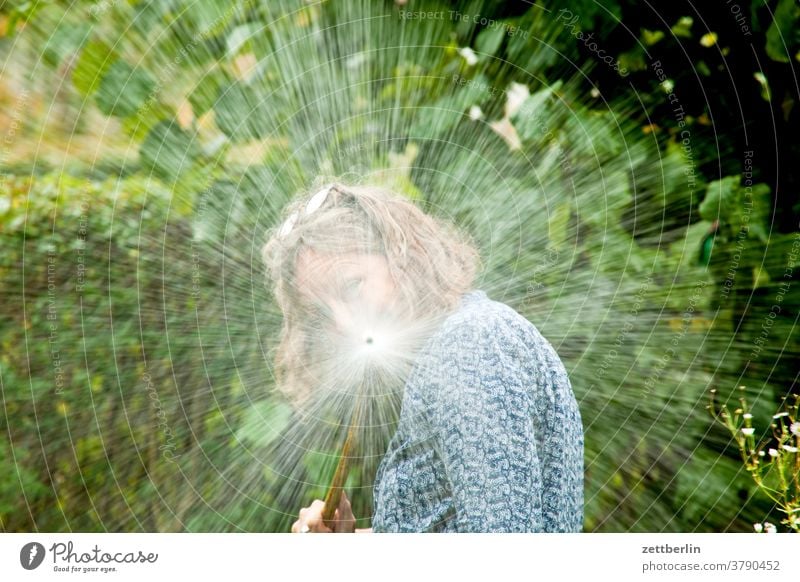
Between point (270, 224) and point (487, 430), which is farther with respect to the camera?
point (270, 224)

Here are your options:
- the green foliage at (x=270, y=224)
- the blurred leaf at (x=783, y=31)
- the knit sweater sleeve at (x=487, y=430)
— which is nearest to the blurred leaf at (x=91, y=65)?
the green foliage at (x=270, y=224)

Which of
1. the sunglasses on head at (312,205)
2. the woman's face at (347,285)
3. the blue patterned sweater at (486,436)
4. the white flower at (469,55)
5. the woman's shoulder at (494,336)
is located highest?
the white flower at (469,55)

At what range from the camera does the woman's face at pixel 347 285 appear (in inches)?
35.0

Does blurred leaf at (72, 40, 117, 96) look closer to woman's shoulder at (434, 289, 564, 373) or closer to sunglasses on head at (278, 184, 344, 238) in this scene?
sunglasses on head at (278, 184, 344, 238)

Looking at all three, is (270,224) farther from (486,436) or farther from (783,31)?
(783,31)

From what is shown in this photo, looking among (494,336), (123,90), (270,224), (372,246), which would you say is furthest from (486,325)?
(123,90)

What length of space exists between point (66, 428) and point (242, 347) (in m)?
0.24

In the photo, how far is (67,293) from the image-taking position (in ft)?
3.08

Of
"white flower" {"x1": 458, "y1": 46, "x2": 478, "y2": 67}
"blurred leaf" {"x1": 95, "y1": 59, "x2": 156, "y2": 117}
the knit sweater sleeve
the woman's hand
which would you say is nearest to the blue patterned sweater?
the knit sweater sleeve

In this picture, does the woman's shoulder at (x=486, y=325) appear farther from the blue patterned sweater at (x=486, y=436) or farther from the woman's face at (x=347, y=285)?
the woman's face at (x=347, y=285)

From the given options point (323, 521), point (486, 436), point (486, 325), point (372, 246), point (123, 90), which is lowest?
point (323, 521)

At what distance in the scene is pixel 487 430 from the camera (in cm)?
70

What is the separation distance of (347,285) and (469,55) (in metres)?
0.34

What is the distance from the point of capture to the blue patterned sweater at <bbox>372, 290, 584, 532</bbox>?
2.29ft
